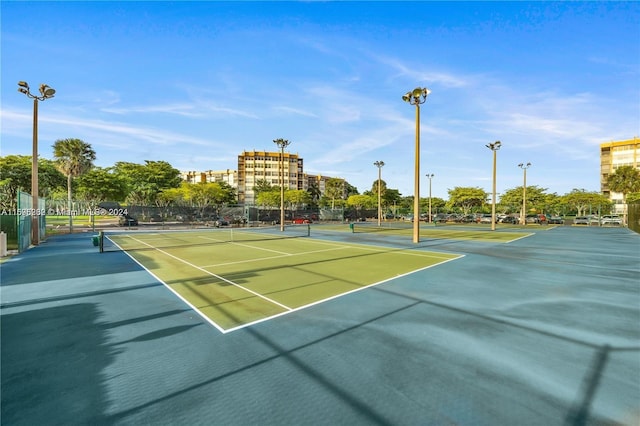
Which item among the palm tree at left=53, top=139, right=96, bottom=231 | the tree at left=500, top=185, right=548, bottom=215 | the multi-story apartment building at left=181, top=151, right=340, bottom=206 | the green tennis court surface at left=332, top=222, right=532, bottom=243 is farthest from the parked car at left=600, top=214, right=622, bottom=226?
the multi-story apartment building at left=181, top=151, right=340, bottom=206

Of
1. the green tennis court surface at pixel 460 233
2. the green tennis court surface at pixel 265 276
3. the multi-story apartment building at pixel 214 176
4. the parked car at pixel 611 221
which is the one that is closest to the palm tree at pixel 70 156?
the green tennis court surface at pixel 265 276

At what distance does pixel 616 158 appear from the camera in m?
98.1

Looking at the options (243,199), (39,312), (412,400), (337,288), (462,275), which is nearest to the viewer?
(412,400)

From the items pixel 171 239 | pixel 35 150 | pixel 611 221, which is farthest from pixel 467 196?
pixel 35 150

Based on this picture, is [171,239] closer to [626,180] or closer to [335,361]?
[335,361]

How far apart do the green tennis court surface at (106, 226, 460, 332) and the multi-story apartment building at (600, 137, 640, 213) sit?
387 feet

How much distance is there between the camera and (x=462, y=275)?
10977 millimetres

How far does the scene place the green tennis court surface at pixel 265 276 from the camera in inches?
287

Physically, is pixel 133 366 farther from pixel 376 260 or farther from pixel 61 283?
pixel 376 260

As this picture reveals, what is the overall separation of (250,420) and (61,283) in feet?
33.5

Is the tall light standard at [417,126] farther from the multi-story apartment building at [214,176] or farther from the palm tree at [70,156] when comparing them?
the multi-story apartment building at [214,176]

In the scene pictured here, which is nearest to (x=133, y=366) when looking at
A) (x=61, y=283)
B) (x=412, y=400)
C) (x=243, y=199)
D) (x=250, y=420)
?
(x=250, y=420)

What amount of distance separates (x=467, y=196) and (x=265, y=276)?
71481 millimetres

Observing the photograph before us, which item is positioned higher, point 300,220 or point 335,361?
point 300,220
